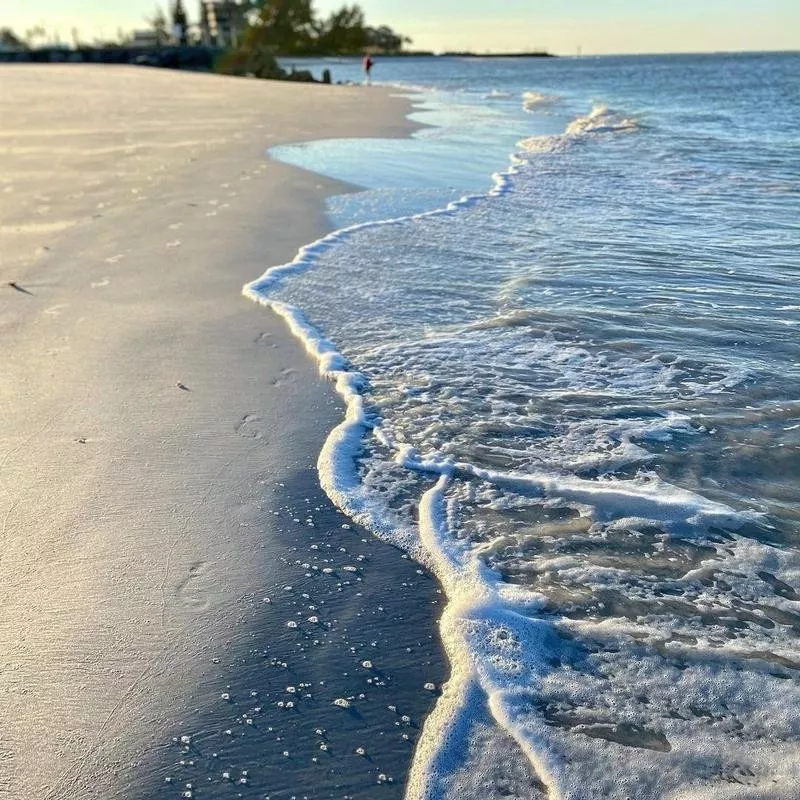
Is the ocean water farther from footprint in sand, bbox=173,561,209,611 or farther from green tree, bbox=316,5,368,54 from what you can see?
green tree, bbox=316,5,368,54

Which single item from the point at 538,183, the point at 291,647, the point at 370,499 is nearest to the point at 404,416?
the point at 370,499

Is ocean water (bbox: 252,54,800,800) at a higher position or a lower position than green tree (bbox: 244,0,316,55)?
higher

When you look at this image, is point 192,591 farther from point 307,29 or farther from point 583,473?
point 307,29

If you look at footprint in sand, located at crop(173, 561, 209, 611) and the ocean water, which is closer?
the ocean water

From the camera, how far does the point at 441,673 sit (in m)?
1.80

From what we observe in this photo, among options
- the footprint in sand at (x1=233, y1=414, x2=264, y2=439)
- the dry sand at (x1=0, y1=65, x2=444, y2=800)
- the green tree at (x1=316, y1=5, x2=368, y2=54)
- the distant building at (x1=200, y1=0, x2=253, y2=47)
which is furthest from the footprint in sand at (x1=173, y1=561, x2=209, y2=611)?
the green tree at (x1=316, y1=5, x2=368, y2=54)

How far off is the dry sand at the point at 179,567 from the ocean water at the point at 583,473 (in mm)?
159

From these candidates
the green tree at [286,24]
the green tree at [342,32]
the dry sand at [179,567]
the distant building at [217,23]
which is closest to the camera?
the dry sand at [179,567]

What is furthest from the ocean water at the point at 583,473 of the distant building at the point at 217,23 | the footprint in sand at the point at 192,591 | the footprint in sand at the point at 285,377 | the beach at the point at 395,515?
the distant building at the point at 217,23

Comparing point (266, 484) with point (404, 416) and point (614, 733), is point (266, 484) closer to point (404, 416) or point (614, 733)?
point (404, 416)

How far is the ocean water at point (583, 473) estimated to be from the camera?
163cm

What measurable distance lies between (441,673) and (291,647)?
368mm

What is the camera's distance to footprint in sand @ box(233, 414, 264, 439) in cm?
288

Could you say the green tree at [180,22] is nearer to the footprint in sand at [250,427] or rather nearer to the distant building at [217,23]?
the distant building at [217,23]
